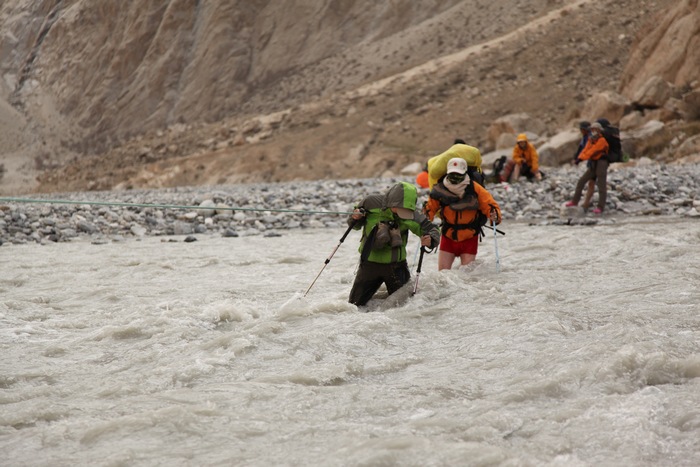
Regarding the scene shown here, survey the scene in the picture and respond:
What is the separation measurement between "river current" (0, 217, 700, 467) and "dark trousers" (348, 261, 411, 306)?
130 millimetres

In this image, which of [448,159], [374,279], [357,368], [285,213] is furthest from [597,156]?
[357,368]

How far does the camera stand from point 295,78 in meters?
48.3

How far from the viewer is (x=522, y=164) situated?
21375 millimetres

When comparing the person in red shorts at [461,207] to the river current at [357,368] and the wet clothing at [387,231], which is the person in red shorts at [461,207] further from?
the wet clothing at [387,231]

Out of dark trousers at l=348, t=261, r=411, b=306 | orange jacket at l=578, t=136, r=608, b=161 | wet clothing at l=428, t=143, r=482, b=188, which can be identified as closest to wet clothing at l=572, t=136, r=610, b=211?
orange jacket at l=578, t=136, r=608, b=161

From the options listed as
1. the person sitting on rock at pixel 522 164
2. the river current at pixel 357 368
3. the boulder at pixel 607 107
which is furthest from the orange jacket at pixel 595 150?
the boulder at pixel 607 107

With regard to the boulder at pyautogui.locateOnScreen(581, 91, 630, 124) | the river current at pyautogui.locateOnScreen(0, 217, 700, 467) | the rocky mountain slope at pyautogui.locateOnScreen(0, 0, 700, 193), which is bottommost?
the river current at pyautogui.locateOnScreen(0, 217, 700, 467)

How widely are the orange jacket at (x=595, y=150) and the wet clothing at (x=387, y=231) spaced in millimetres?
8594

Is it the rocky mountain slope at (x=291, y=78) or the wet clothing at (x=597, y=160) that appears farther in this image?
the rocky mountain slope at (x=291, y=78)

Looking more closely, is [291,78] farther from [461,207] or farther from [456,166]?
[456,166]

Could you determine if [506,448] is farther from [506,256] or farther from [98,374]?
[506,256]

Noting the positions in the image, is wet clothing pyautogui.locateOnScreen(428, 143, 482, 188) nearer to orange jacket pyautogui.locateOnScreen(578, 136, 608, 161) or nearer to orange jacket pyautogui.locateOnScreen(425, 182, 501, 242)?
orange jacket pyautogui.locateOnScreen(425, 182, 501, 242)

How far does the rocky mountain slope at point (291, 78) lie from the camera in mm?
36625

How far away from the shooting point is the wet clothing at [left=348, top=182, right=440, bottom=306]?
780cm
